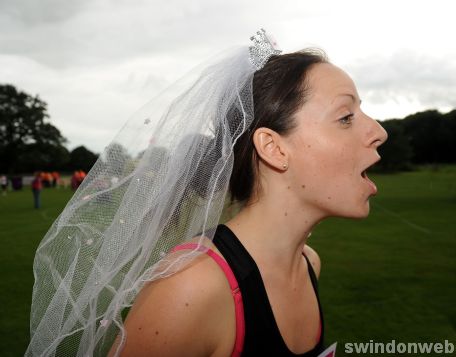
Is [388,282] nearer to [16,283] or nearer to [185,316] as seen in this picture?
[16,283]

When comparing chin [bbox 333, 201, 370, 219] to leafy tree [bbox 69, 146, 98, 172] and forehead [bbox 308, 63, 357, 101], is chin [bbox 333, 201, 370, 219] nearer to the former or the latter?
forehead [bbox 308, 63, 357, 101]

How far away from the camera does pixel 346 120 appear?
180cm

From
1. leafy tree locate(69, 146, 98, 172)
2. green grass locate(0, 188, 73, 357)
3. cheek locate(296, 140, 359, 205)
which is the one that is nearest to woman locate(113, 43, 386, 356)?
cheek locate(296, 140, 359, 205)

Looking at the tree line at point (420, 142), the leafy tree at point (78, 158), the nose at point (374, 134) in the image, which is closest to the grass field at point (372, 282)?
the nose at point (374, 134)

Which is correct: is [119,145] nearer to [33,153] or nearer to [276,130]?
[276,130]

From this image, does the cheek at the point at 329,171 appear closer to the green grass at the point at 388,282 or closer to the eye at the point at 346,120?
the eye at the point at 346,120

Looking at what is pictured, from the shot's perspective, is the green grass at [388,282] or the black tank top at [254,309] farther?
the green grass at [388,282]

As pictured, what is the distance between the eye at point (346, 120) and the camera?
179cm

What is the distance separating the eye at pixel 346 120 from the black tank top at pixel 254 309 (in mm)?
677

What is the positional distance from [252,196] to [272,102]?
0.43 metres

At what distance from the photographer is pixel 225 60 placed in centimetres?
200

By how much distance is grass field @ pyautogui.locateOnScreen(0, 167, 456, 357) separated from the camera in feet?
17.1

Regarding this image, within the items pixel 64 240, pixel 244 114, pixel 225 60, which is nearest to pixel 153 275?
pixel 64 240

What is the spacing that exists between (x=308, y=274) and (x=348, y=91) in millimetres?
934
